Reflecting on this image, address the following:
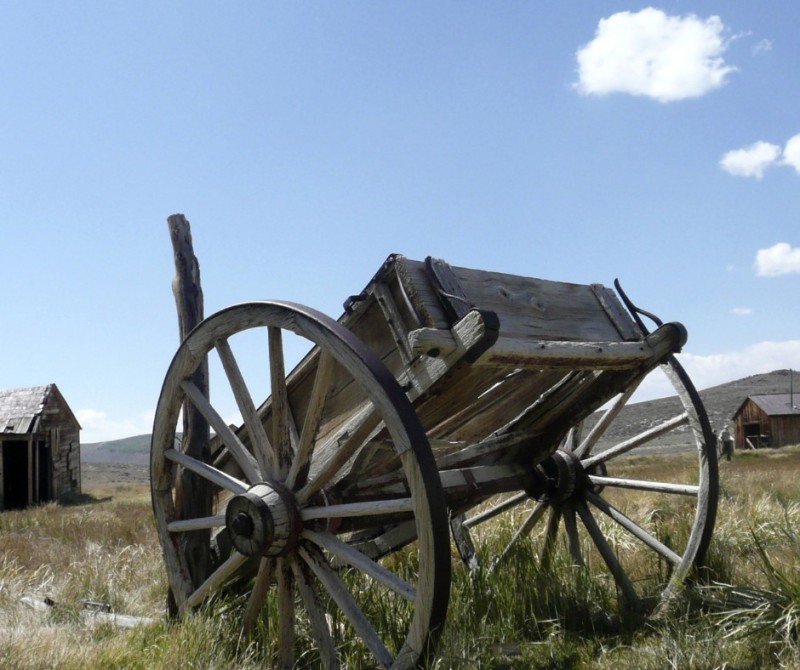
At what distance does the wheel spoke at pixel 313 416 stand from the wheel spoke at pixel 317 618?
40cm

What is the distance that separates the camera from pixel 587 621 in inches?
173

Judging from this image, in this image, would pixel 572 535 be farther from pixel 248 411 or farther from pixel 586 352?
pixel 248 411

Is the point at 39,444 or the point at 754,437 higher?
the point at 39,444

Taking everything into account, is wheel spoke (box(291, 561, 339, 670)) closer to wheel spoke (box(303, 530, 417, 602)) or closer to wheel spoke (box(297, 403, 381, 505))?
wheel spoke (box(303, 530, 417, 602))

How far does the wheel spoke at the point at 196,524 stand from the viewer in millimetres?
4176

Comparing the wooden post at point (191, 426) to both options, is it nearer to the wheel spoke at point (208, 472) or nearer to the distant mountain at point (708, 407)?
the wheel spoke at point (208, 472)

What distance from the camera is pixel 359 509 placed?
3480 millimetres

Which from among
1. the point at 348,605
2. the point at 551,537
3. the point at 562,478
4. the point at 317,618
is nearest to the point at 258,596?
the point at 317,618

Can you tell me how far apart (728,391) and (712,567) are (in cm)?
6474

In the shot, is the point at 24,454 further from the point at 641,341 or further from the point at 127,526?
the point at 641,341

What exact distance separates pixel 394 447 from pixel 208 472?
1.07m

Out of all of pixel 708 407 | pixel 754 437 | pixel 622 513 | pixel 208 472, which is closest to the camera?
pixel 208 472

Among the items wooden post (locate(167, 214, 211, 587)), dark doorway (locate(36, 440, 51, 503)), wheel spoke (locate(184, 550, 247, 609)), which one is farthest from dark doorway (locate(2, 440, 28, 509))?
wheel spoke (locate(184, 550, 247, 609))

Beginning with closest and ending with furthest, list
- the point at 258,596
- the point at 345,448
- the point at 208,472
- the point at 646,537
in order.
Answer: the point at 345,448 → the point at 258,596 → the point at 208,472 → the point at 646,537
